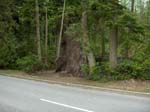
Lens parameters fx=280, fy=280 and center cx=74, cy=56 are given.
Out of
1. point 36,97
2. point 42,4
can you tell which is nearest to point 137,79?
point 36,97

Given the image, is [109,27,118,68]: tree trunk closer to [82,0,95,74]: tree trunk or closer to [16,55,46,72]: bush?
[82,0,95,74]: tree trunk

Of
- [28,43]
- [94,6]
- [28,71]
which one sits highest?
[94,6]

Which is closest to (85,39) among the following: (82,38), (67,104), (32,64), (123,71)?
(82,38)

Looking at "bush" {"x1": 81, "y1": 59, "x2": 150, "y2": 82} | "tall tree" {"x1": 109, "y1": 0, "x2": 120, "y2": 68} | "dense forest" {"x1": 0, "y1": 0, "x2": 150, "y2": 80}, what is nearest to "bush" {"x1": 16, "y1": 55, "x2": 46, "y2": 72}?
"dense forest" {"x1": 0, "y1": 0, "x2": 150, "y2": 80}

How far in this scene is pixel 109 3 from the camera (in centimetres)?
1823

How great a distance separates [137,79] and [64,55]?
32.4 ft

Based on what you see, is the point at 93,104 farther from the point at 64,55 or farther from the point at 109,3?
the point at 64,55

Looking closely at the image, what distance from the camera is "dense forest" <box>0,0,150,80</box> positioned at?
60.2 feet

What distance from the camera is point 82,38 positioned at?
20188 millimetres

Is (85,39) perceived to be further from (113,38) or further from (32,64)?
(32,64)

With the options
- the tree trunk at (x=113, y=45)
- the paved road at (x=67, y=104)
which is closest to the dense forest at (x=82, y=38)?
the tree trunk at (x=113, y=45)

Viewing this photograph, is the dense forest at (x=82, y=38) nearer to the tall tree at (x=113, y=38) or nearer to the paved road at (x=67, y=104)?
the tall tree at (x=113, y=38)

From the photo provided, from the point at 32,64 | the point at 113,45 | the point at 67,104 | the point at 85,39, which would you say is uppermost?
the point at 85,39

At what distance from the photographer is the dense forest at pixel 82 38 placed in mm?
18344
